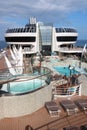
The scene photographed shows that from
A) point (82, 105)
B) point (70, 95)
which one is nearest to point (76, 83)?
point (70, 95)

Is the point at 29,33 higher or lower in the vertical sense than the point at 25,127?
higher

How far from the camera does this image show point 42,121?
1335 cm

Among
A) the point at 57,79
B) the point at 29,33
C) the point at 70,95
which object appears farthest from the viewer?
the point at 29,33

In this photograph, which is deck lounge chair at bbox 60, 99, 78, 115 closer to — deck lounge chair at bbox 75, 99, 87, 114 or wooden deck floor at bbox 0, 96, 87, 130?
wooden deck floor at bbox 0, 96, 87, 130

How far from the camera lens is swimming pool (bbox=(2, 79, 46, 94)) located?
50.3 ft

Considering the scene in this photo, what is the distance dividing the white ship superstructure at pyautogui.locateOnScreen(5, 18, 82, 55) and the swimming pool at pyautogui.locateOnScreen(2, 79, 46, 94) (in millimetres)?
25804

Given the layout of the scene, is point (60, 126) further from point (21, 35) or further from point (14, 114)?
point (21, 35)

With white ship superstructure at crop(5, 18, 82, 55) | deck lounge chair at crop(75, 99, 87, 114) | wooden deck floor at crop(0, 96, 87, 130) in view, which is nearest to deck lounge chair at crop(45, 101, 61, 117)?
wooden deck floor at crop(0, 96, 87, 130)

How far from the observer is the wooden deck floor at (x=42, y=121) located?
12623mm

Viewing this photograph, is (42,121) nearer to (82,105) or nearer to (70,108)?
(70,108)

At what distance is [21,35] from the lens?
42.0 metres

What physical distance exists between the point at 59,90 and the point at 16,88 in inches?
135

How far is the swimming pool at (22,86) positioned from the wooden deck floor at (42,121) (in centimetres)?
167

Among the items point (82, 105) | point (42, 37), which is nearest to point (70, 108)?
point (82, 105)
